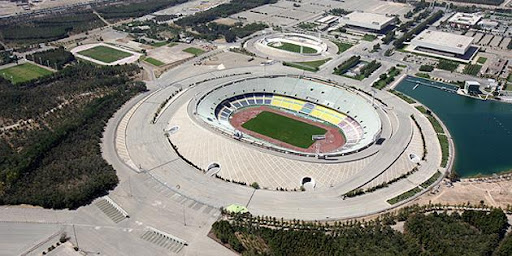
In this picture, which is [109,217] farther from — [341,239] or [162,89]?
[162,89]

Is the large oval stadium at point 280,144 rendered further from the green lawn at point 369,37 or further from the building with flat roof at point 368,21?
the building with flat roof at point 368,21

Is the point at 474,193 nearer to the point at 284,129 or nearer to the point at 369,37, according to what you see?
the point at 284,129

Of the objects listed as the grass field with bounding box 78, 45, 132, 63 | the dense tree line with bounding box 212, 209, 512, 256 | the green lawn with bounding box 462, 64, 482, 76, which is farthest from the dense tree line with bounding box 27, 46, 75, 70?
the green lawn with bounding box 462, 64, 482, 76

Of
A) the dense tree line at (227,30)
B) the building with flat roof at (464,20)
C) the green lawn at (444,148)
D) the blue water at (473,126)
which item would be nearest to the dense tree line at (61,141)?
the dense tree line at (227,30)

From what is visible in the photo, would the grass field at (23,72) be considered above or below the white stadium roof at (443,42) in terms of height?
below

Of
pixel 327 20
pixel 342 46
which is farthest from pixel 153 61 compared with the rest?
pixel 327 20

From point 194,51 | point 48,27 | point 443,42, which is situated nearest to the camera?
point 443,42
